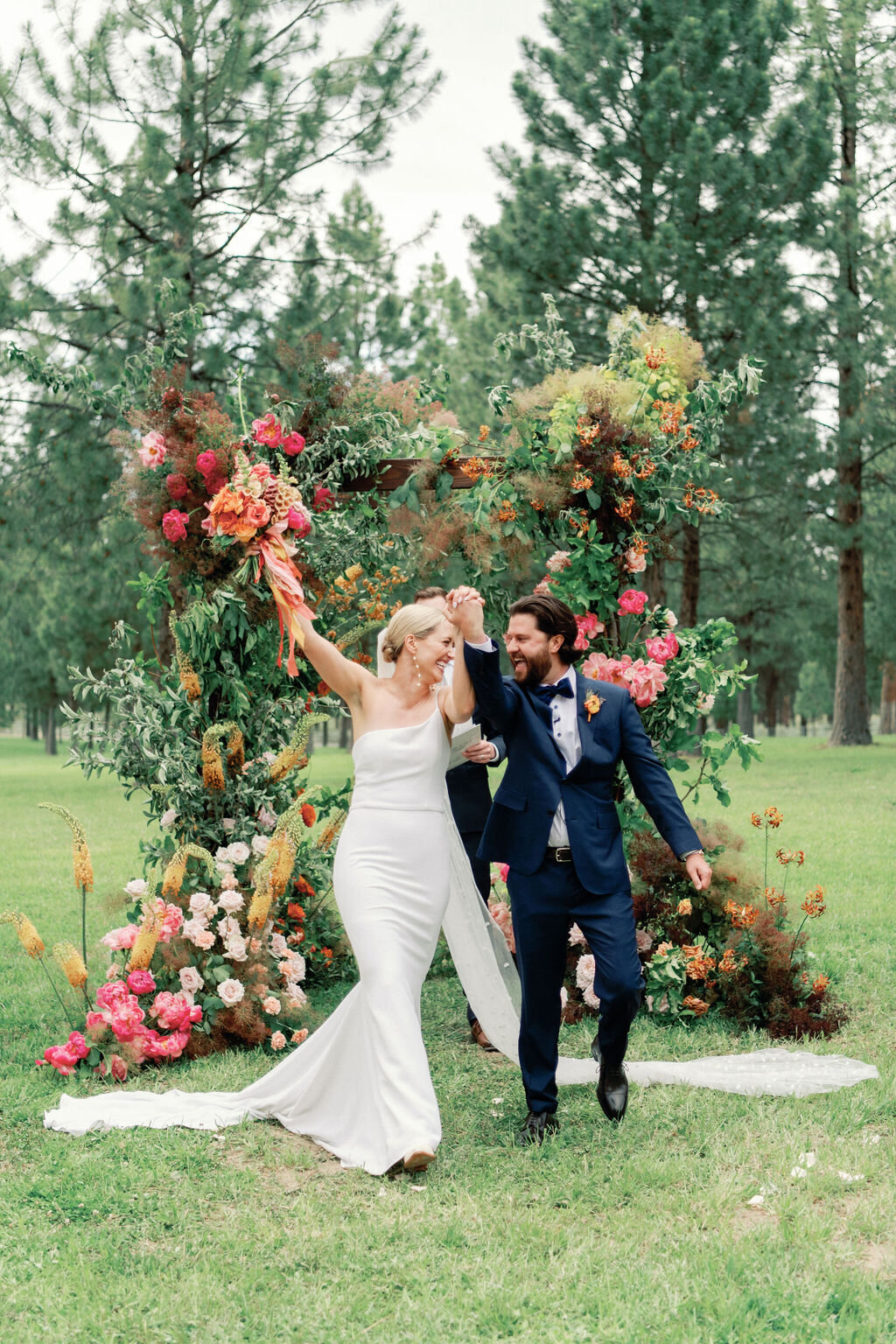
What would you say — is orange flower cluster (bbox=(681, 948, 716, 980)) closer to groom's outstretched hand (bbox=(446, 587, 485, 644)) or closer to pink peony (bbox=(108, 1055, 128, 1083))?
groom's outstretched hand (bbox=(446, 587, 485, 644))

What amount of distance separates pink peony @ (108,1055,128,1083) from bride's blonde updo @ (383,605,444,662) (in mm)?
2321

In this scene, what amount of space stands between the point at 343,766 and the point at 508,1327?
21333 millimetres

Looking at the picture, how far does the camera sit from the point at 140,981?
18.7 feet

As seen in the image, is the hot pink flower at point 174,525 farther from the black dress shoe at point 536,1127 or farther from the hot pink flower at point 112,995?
the black dress shoe at point 536,1127

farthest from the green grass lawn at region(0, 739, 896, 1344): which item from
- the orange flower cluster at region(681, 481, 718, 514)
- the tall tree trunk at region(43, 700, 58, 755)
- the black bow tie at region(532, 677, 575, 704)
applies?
the tall tree trunk at region(43, 700, 58, 755)

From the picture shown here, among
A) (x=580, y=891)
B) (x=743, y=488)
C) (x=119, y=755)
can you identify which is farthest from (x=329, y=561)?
(x=743, y=488)

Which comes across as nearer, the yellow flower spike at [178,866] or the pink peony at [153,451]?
the yellow flower spike at [178,866]

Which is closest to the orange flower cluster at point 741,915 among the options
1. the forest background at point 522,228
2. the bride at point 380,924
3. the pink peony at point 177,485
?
the bride at point 380,924

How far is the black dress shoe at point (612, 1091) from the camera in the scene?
4664mm

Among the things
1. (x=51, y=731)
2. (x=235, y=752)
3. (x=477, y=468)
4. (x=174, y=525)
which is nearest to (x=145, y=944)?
(x=235, y=752)

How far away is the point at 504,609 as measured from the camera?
7.46 m

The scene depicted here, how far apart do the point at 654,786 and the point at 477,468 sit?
2.32 meters

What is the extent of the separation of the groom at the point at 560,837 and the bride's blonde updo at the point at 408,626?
1.17 ft

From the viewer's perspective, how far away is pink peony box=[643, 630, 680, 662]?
6113 millimetres
